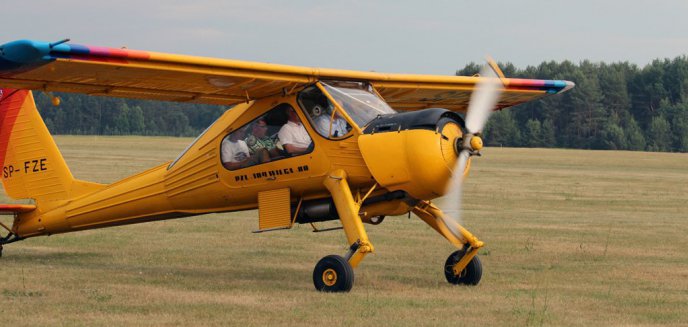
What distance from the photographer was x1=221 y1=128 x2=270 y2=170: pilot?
489 inches

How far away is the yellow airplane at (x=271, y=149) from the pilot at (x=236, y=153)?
0.6 inches

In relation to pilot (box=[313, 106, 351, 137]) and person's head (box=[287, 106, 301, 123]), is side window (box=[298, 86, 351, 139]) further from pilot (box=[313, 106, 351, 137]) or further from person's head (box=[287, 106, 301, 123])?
person's head (box=[287, 106, 301, 123])

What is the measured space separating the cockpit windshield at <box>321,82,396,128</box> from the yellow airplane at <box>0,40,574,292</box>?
0.02 metres

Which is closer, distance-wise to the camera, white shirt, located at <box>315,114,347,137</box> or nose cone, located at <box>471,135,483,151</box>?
nose cone, located at <box>471,135,483,151</box>

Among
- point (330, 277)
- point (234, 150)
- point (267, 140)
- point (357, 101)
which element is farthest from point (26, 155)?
point (330, 277)

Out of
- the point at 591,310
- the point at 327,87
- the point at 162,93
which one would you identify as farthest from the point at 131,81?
the point at 591,310

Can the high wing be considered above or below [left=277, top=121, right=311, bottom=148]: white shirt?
above

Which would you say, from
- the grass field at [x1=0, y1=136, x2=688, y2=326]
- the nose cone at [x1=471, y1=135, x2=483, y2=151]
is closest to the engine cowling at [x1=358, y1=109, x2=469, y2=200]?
the nose cone at [x1=471, y1=135, x2=483, y2=151]

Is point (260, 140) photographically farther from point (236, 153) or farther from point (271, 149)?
point (236, 153)

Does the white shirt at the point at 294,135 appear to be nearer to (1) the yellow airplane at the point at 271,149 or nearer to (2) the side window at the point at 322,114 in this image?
(1) the yellow airplane at the point at 271,149

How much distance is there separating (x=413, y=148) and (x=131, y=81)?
342cm

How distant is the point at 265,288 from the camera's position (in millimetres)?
11391

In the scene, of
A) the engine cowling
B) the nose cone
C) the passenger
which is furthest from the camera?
the passenger

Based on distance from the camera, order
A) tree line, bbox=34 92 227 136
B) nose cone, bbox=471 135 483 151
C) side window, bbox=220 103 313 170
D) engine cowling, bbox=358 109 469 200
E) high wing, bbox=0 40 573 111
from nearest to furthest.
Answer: high wing, bbox=0 40 573 111
nose cone, bbox=471 135 483 151
engine cowling, bbox=358 109 469 200
side window, bbox=220 103 313 170
tree line, bbox=34 92 227 136
